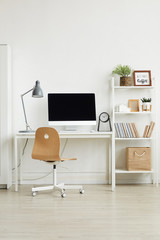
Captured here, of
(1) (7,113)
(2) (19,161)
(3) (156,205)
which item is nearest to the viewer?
(3) (156,205)

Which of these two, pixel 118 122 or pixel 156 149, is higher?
pixel 118 122

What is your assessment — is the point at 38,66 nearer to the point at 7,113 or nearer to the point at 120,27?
the point at 7,113

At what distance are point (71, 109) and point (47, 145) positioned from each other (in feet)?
2.46

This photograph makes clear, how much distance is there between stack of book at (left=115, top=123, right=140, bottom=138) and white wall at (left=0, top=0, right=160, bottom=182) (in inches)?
14.0

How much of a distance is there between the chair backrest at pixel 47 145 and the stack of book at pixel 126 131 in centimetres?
98

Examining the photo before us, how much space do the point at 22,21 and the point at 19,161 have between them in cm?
204

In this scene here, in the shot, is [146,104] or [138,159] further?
[146,104]

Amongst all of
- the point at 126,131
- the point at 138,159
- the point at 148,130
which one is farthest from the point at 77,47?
the point at 138,159

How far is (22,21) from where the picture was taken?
14.1 feet

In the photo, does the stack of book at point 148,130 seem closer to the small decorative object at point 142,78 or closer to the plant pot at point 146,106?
the plant pot at point 146,106

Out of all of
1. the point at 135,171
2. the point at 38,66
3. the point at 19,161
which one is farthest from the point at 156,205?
the point at 38,66

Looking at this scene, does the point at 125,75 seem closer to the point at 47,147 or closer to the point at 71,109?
the point at 71,109

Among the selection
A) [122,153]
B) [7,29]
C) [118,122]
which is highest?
[7,29]

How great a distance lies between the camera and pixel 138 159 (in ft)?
13.1
